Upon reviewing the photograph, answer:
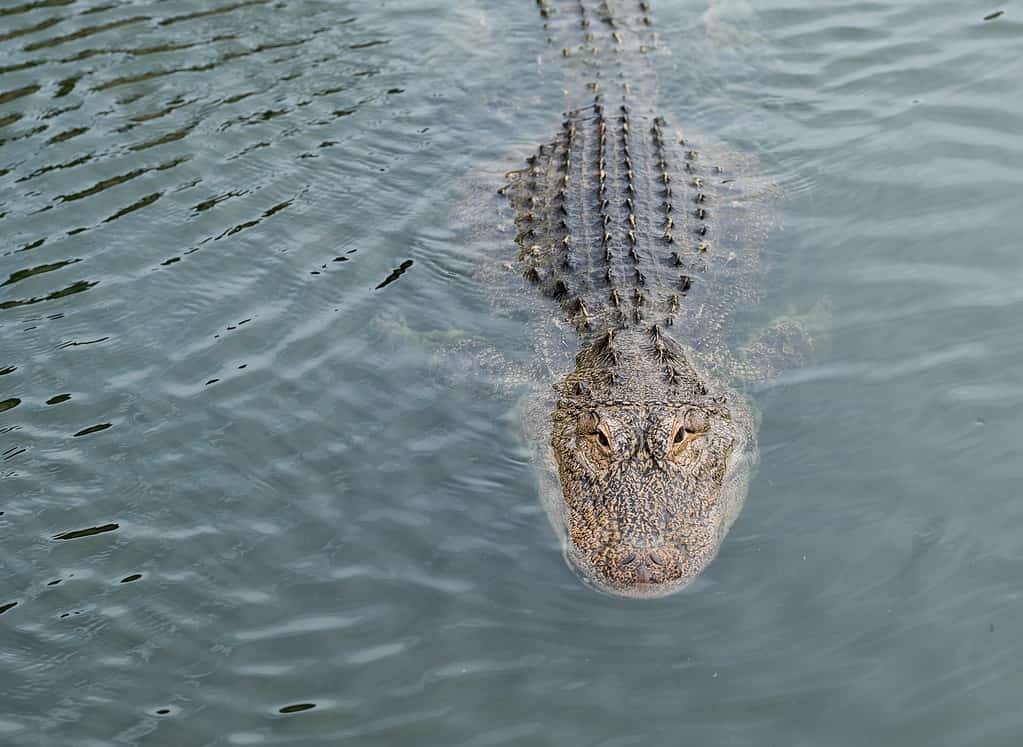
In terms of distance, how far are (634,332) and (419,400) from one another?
133 cm

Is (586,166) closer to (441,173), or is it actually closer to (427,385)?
(441,173)

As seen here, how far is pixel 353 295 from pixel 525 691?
10.9 ft

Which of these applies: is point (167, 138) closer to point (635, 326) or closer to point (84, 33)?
point (84, 33)

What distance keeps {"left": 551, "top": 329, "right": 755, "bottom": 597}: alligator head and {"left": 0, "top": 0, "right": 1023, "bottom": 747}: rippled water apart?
5.7 inches

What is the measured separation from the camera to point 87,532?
5.89m

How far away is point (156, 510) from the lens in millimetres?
6039

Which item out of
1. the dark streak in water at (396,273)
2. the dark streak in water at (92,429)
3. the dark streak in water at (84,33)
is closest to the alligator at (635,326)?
the dark streak in water at (396,273)

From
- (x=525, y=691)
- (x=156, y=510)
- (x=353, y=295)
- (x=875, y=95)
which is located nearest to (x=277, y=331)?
(x=353, y=295)

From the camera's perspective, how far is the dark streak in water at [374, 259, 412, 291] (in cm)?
768

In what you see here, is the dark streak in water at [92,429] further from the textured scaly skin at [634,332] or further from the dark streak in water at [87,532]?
the textured scaly skin at [634,332]

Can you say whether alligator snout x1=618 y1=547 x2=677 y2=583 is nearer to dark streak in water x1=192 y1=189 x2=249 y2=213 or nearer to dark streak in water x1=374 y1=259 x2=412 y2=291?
dark streak in water x1=374 y1=259 x2=412 y2=291

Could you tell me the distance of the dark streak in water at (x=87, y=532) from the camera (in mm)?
5863

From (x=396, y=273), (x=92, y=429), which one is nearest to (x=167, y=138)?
(x=396, y=273)

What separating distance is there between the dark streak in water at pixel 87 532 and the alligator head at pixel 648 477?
2305mm
